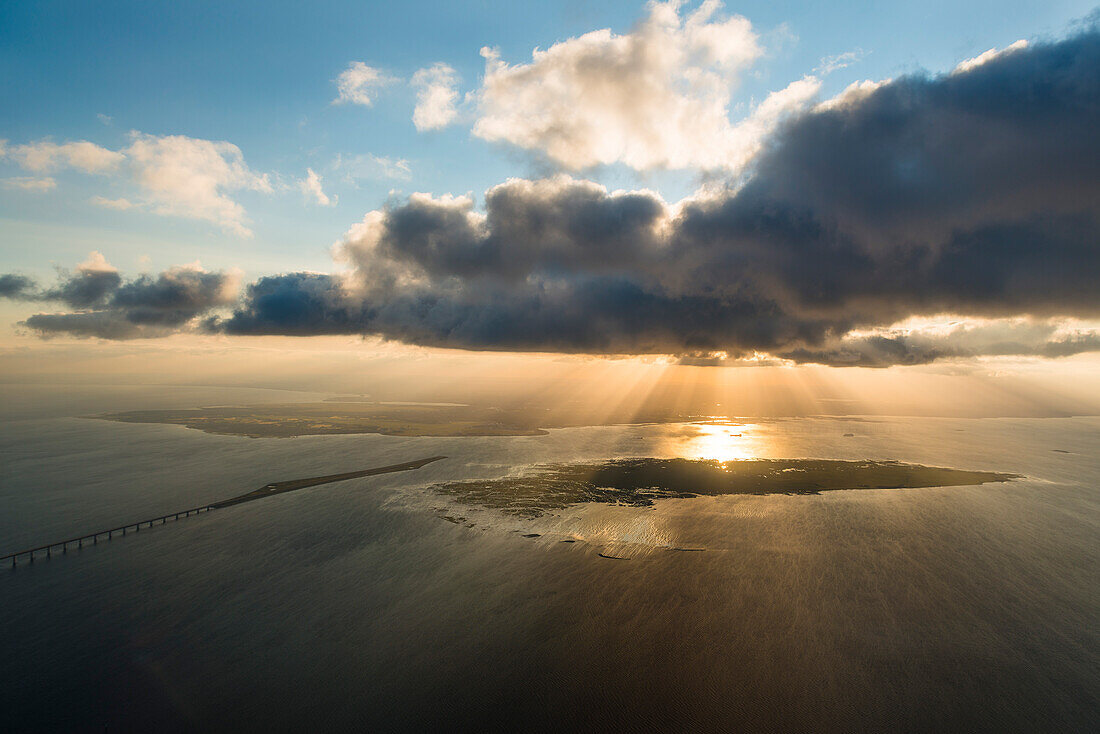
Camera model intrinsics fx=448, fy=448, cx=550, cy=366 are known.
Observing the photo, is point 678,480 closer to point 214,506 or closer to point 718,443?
point 718,443

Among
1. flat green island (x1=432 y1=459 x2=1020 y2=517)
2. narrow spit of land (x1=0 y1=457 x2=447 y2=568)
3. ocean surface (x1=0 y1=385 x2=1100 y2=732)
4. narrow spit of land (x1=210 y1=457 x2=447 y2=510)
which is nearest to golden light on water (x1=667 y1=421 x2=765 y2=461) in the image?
flat green island (x1=432 y1=459 x2=1020 y2=517)

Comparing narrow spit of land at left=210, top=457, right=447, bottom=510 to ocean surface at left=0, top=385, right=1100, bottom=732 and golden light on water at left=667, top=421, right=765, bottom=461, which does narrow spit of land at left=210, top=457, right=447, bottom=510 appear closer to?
ocean surface at left=0, top=385, right=1100, bottom=732

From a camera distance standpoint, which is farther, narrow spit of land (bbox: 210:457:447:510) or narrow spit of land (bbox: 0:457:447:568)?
narrow spit of land (bbox: 210:457:447:510)

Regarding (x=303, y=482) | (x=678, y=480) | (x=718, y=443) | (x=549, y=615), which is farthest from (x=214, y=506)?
(x=718, y=443)

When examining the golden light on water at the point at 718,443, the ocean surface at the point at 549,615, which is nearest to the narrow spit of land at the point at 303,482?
the ocean surface at the point at 549,615

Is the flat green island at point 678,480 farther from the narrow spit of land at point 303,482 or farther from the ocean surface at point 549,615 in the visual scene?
the narrow spit of land at point 303,482
